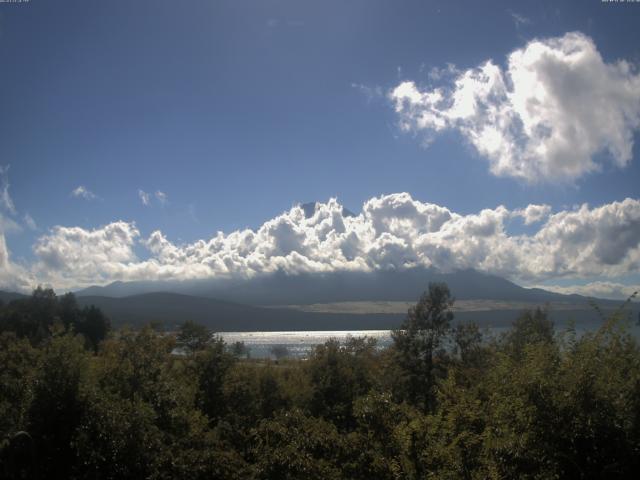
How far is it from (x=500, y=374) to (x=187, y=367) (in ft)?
83.8

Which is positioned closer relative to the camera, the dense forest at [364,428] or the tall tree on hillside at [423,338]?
the dense forest at [364,428]

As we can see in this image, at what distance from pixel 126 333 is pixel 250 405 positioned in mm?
13754

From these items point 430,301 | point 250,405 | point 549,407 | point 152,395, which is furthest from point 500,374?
point 430,301

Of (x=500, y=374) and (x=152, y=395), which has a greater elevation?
(x=500, y=374)

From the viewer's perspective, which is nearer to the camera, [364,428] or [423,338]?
[364,428]

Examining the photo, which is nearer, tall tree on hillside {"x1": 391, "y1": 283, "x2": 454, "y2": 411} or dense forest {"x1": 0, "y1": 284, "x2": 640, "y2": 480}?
dense forest {"x1": 0, "y1": 284, "x2": 640, "y2": 480}

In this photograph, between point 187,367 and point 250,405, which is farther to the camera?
point 187,367

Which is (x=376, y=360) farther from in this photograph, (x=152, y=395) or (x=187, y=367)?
(x=152, y=395)

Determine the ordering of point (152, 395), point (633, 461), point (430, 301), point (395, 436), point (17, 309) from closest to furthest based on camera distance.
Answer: point (633, 461)
point (395, 436)
point (152, 395)
point (430, 301)
point (17, 309)

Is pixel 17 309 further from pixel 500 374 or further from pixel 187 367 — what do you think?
pixel 500 374

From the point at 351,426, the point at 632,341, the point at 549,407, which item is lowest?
the point at 351,426

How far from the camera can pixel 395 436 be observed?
14945 millimetres

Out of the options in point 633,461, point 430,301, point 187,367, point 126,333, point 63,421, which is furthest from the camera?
point 430,301

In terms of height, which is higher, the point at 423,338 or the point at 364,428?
the point at 364,428
